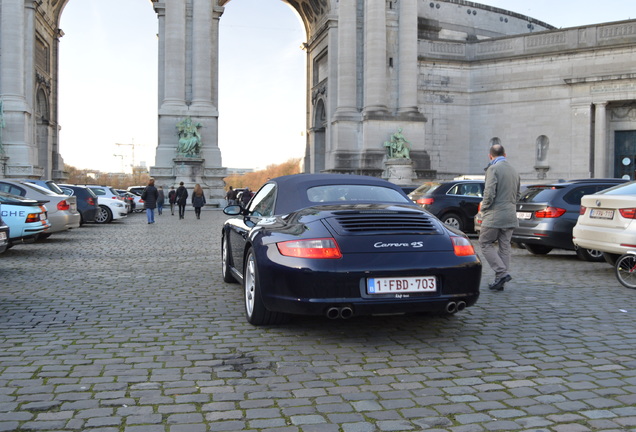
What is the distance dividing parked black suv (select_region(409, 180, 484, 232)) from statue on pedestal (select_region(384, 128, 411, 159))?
817 inches

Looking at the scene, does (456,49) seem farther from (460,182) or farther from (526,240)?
(526,240)

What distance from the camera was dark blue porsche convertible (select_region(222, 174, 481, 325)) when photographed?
529 centimetres

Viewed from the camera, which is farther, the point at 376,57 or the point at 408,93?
the point at 408,93

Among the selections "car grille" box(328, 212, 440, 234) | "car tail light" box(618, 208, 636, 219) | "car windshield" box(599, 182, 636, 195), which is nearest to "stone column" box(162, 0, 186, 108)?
"car windshield" box(599, 182, 636, 195)

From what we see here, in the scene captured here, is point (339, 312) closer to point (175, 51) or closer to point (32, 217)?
point (32, 217)

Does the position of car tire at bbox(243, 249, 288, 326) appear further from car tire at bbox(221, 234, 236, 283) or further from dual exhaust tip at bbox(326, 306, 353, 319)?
car tire at bbox(221, 234, 236, 283)

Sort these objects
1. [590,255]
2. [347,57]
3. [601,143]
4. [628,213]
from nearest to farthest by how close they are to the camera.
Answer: [628,213]
[590,255]
[601,143]
[347,57]

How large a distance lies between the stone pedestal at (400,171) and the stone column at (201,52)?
11571 mm

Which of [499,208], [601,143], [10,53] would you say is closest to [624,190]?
[499,208]

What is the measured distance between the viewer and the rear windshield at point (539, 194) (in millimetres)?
12506

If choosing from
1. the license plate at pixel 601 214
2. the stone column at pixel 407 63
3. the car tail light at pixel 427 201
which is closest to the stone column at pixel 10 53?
the stone column at pixel 407 63

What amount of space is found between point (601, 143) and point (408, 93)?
459 inches

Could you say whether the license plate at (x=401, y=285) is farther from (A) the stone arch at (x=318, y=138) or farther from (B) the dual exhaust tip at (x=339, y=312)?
(A) the stone arch at (x=318, y=138)

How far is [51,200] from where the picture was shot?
51.3 ft
